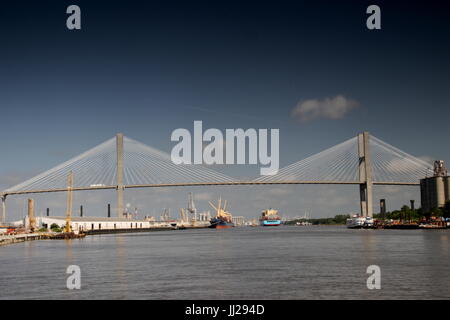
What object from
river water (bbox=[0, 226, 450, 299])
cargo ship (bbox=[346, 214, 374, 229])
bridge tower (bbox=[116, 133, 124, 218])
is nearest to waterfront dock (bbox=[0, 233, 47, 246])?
bridge tower (bbox=[116, 133, 124, 218])

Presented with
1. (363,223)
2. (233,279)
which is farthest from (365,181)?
(233,279)

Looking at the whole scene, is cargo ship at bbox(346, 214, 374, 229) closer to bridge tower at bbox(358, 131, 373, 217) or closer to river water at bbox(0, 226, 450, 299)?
bridge tower at bbox(358, 131, 373, 217)

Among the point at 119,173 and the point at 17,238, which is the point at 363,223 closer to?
the point at 119,173

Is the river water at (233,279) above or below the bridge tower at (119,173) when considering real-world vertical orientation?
below

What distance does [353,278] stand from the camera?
32062 mm

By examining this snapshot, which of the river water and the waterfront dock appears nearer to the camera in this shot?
the river water

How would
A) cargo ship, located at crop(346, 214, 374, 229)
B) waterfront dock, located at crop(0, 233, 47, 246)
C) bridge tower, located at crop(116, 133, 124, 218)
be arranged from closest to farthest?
waterfront dock, located at crop(0, 233, 47, 246)
bridge tower, located at crop(116, 133, 124, 218)
cargo ship, located at crop(346, 214, 374, 229)

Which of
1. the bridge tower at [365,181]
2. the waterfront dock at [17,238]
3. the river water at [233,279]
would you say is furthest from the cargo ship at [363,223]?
the river water at [233,279]

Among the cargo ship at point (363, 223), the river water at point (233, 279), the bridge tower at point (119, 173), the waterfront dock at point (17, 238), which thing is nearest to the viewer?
the river water at point (233, 279)

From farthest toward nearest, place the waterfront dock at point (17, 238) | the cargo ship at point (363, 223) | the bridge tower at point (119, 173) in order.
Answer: the cargo ship at point (363, 223), the bridge tower at point (119, 173), the waterfront dock at point (17, 238)

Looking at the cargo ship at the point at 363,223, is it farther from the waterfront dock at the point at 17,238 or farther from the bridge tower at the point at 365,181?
the waterfront dock at the point at 17,238

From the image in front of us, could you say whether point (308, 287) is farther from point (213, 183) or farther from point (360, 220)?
point (360, 220)

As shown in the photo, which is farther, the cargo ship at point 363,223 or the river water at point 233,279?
the cargo ship at point 363,223
